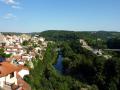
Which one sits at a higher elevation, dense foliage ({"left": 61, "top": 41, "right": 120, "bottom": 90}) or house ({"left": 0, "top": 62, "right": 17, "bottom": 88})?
house ({"left": 0, "top": 62, "right": 17, "bottom": 88})

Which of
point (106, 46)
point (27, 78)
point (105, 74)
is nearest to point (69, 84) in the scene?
point (27, 78)

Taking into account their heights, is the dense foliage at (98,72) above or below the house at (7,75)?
below

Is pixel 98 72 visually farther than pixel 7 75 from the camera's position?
Yes

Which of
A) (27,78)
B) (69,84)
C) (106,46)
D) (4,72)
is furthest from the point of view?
(106,46)

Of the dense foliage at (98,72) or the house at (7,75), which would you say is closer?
Answer: the house at (7,75)

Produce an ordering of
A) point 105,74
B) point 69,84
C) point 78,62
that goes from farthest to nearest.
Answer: point 78,62, point 105,74, point 69,84

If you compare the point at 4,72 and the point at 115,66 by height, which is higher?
the point at 4,72

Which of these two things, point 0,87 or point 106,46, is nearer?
point 0,87

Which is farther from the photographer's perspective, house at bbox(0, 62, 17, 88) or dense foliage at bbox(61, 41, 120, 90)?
dense foliage at bbox(61, 41, 120, 90)

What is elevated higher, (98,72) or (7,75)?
(7,75)

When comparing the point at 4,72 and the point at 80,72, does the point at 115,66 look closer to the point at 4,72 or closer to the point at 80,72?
the point at 80,72
